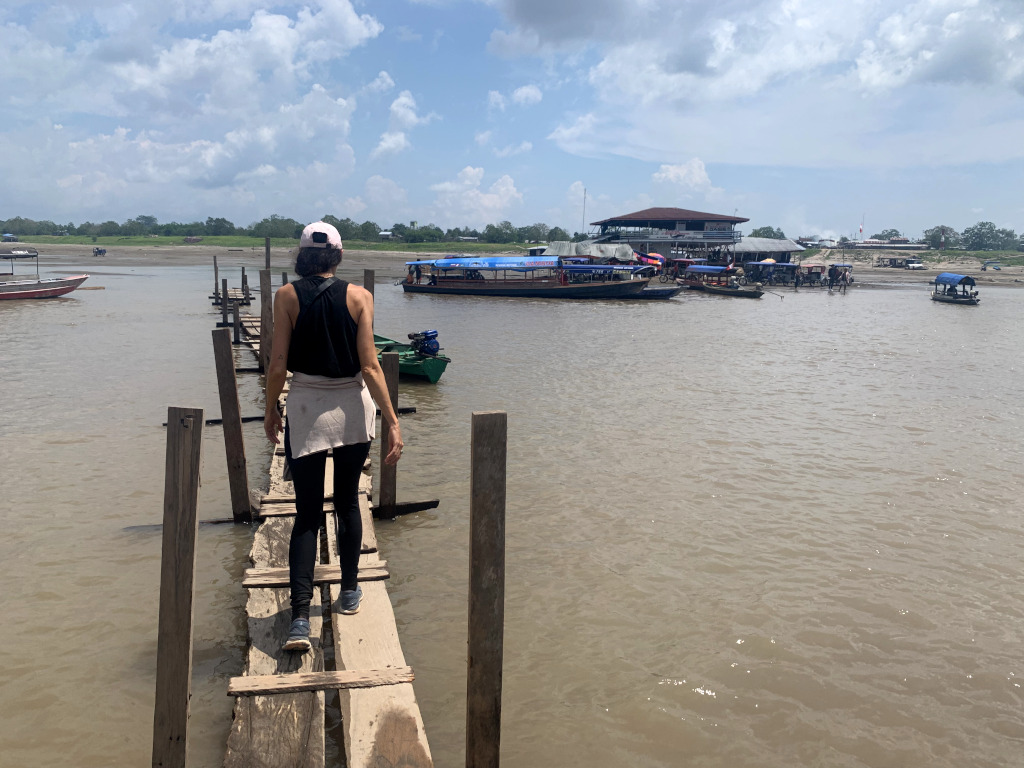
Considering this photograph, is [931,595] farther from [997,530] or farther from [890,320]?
[890,320]

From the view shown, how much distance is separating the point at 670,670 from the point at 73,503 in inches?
225

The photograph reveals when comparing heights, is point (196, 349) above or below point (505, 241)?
below

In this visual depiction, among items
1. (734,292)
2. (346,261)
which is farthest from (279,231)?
(734,292)

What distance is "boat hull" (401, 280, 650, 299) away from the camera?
135ft

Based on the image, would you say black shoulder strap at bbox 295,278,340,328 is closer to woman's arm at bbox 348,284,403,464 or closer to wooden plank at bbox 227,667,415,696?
woman's arm at bbox 348,284,403,464

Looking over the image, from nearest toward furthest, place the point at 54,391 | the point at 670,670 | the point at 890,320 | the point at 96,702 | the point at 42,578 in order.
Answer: the point at 96,702 → the point at 670,670 → the point at 42,578 → the point at 54,391 → the point at 890,320

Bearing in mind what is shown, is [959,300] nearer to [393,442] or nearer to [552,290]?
[552,290]

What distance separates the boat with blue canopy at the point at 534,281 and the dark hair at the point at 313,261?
125 ft

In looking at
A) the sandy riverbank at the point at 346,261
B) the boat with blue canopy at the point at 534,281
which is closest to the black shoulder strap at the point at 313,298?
the boat with blue canopy at the point at 534,281

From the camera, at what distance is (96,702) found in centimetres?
404

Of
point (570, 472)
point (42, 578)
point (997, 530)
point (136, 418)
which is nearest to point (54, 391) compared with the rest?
Result: point (136, 418)

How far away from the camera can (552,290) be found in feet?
135

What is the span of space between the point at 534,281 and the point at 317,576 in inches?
1509

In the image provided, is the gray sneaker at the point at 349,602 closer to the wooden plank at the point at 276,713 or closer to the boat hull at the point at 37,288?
the wooden plank at the point at 276,713
